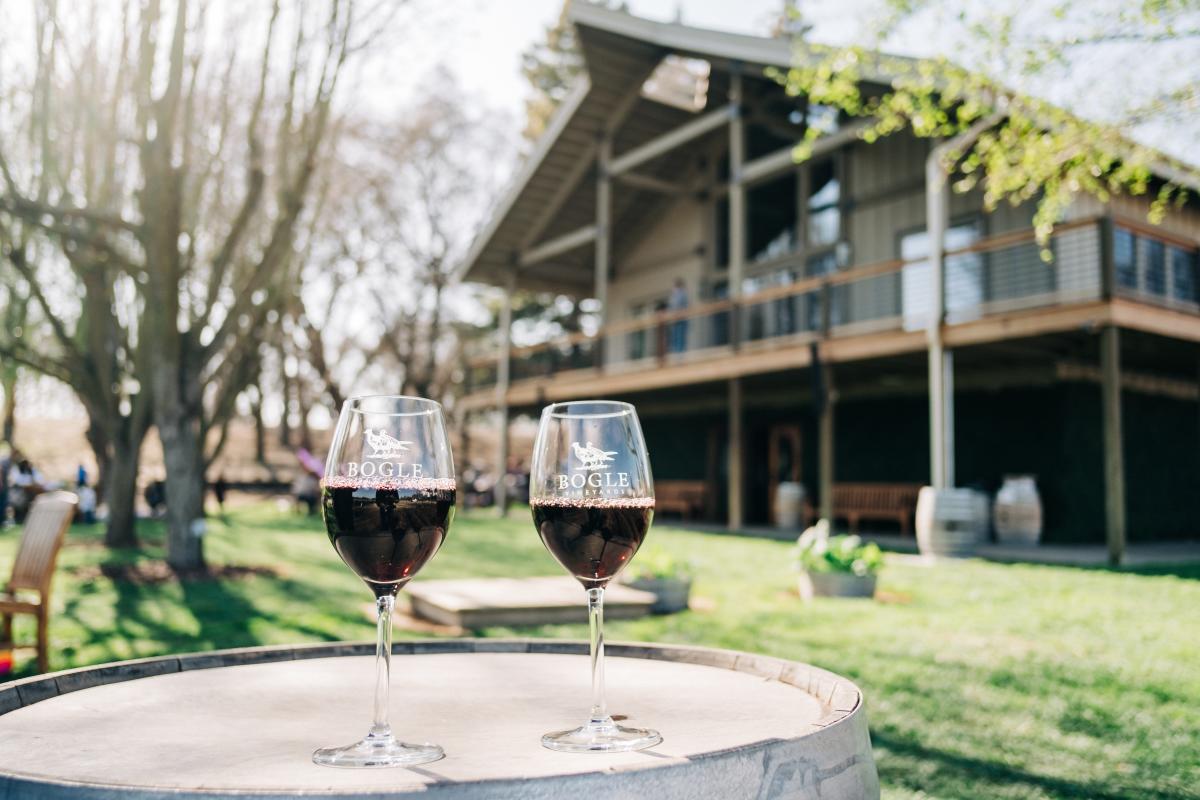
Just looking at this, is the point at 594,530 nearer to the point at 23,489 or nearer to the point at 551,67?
the point at 23,489

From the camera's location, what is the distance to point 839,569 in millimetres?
7324

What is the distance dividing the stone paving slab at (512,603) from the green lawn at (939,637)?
14 centimetres

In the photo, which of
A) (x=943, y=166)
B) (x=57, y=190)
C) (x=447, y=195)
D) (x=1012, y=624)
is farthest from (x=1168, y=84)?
(x=447, y=195)

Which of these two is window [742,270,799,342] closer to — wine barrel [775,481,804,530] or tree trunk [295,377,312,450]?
wine barrel [775,481,804,530]

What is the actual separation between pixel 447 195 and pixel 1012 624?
24.9 meters

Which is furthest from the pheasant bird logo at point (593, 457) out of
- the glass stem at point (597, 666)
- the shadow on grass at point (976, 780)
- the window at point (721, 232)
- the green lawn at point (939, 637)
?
the window at point (721, 232)

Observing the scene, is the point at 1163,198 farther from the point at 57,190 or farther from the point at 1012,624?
the point at 57,190

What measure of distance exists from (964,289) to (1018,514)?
10.6ft

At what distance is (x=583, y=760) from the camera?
941 millimetres

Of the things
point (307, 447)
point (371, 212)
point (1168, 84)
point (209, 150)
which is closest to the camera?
point (1168, 84)

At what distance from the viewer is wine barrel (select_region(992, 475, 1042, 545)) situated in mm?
12953

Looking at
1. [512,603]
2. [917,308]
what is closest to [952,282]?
[917,308]

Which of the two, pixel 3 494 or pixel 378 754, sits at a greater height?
pixel 378 754

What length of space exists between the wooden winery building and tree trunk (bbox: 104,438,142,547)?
7.87 metres
